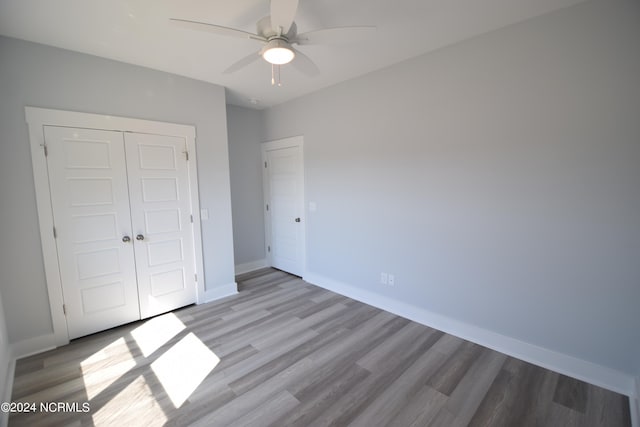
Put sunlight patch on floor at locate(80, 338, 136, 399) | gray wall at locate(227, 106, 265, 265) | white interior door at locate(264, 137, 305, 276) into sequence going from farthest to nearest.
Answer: gray wall at locate(227, 106, 265, 265), white interior door at locate(264, 137, 305, 276), sunlight patch on floor at locate(80, 338, 136, 399)

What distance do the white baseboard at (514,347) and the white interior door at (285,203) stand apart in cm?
135

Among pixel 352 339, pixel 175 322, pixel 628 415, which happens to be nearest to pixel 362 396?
pixel 352 339

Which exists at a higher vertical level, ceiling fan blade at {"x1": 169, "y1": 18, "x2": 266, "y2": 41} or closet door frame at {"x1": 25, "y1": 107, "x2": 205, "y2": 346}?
ceiling fan blade at {"x1": 169, "y1": 18, "x2": 266, "y2": 41}

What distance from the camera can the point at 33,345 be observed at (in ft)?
8.11

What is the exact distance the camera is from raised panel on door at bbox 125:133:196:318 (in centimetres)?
292

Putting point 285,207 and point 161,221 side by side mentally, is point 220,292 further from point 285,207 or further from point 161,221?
point 285,207

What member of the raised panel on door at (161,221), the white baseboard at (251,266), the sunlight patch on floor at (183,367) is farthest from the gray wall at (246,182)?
the sunlight patch on floor at (183,367)

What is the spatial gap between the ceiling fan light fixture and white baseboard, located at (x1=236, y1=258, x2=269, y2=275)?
3.47 meters

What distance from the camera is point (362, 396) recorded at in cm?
194

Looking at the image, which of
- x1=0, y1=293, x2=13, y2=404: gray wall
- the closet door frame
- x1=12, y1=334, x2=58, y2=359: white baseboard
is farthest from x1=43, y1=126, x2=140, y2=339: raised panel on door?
x1=0, y1=293, x2=13, y2=404: gray wall

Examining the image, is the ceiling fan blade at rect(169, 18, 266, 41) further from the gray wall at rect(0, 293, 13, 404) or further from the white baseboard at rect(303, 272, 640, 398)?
the white baseboard at rect(303, 272, 640, 398)

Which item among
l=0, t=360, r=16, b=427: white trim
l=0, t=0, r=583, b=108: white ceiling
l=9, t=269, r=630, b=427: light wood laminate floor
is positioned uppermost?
l=0, t=0, r=583, b=108: white ceiling

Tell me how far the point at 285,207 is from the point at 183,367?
267cm

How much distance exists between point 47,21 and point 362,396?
365cm
